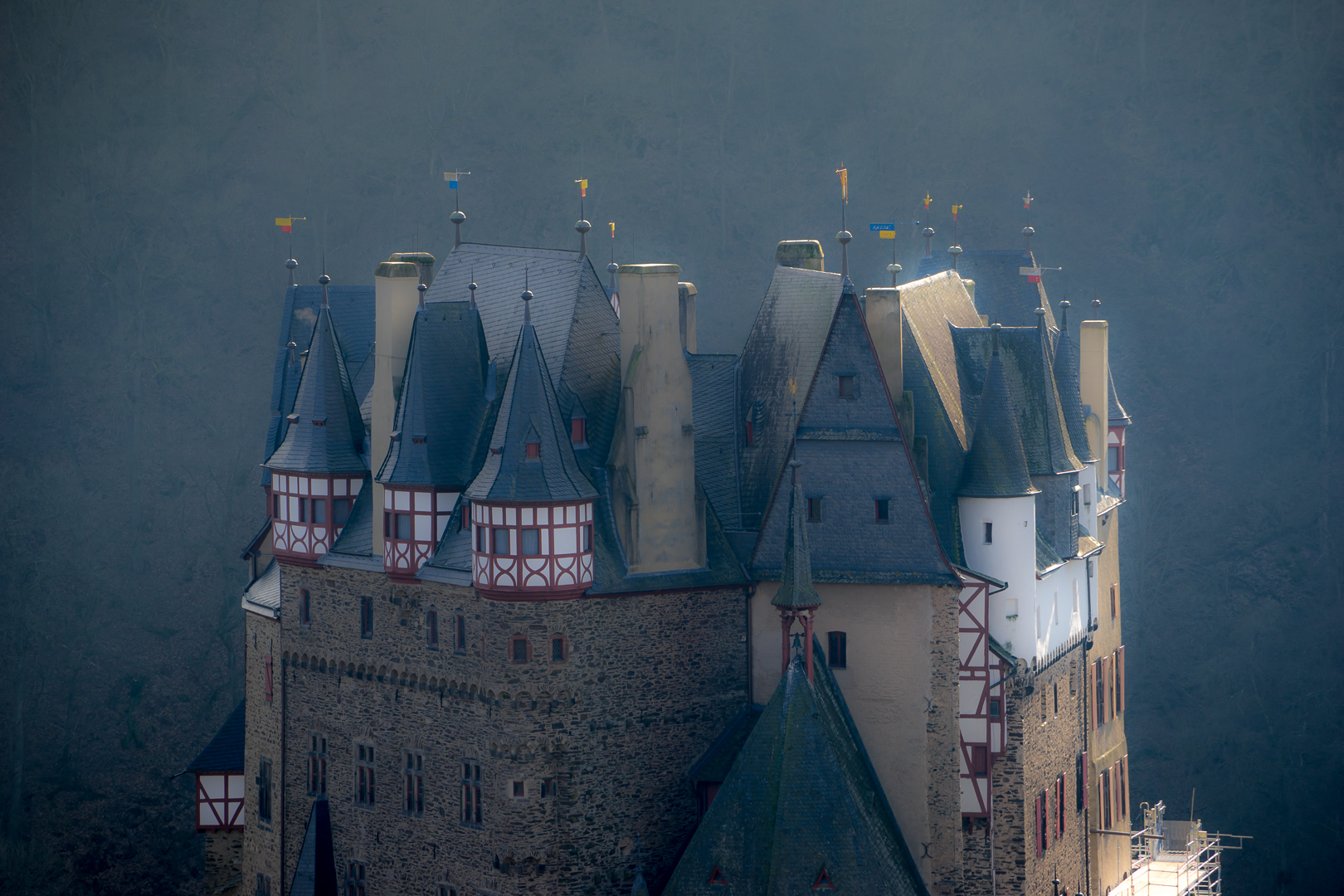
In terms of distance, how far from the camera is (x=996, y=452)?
45.2m

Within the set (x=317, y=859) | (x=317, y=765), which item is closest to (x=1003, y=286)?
(x=317, y=765)

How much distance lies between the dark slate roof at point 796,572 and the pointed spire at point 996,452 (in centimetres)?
471

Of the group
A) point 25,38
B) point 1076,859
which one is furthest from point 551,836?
point 25,38

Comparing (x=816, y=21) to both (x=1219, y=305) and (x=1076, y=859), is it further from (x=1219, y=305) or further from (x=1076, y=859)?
(x=1076, y=859)

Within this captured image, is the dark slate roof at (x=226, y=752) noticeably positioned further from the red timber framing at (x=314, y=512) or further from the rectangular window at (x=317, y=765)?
the red timber framing at (x=314, y=512)

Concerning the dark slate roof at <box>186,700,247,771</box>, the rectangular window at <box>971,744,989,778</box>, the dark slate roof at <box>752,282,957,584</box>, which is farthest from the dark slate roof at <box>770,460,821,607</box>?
the dark slate roof at <box>186,700,247,771</box>

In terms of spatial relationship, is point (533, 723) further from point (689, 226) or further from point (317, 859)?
point (689, 226)

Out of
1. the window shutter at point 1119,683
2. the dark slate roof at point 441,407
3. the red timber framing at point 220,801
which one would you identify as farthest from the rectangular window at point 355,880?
the window shutter at point 1119,683

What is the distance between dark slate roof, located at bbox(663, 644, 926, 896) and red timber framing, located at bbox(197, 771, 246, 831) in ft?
59.8

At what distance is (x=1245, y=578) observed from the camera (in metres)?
97.8

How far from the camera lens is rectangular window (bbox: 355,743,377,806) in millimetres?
46156

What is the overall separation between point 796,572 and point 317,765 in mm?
14026

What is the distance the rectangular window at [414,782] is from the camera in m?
44.8

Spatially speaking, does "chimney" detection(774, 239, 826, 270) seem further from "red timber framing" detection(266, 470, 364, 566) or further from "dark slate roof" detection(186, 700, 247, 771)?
"dark slate roof" detection(186, 700, 247, 771)
